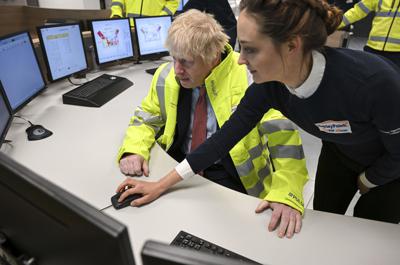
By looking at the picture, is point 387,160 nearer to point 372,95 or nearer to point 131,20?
point 372,95

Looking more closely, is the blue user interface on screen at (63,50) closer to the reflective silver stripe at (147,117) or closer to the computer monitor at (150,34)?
the computer monitor at (150,34)

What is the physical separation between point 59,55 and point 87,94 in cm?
29

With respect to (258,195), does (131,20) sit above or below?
above

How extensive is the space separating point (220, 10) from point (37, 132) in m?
1.75

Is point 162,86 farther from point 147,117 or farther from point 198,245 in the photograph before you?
point 198,245

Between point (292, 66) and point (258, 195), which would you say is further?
point (258, 195)

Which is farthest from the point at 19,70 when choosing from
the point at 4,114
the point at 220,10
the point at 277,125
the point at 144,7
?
the point at 144,7

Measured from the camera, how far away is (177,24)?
4.40 ft

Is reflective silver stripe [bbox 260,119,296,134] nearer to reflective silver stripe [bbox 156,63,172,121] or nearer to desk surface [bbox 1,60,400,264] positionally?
desk surface [bbox 1,60,400,264]

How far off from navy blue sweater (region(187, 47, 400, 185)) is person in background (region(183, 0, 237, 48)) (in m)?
1.46

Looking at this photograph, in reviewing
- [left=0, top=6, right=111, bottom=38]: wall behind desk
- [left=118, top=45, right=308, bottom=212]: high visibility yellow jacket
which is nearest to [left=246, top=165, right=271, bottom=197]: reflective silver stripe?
[left=118, top=45, right=308, bottom=212]: high visibility yellow jacket

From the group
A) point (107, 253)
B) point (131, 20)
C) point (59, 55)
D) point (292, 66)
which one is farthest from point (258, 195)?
point (131, 20)

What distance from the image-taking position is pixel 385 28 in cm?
277

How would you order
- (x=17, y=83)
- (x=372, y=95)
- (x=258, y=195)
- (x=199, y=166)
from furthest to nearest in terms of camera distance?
1. (x=17, y=83)
2. (x=258, y=195)
3. (x=199, y=166)
4. (x=372, y=95)
